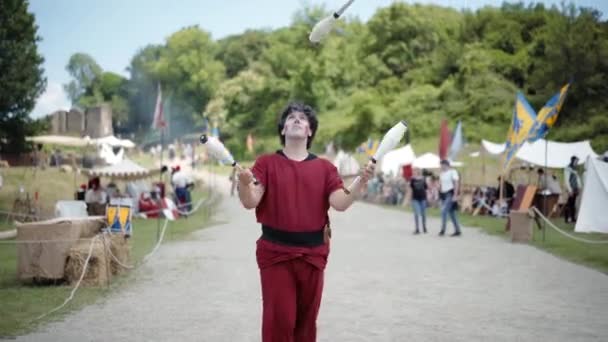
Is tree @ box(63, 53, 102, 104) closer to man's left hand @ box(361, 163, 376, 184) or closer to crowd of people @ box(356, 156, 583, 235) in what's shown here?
crowd of people @ box(356, 156, 583, 235)

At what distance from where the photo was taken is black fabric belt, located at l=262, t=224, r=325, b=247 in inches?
188

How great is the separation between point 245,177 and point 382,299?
516cm

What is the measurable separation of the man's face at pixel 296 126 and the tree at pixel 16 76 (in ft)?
74.0

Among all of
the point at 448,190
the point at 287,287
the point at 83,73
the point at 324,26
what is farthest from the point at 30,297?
the point at 83,73

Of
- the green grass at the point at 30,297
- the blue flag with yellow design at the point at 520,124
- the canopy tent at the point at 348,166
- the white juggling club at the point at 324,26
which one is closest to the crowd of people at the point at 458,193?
the blue flag with yellow design at the point at 520,124

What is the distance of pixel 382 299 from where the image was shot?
30.5 ft

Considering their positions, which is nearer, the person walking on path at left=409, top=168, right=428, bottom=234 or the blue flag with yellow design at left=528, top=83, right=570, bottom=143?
the person walking on path at left=409, top=168, right=428, bottom=234

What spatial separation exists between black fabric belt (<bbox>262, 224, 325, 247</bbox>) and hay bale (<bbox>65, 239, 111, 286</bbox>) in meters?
5.95

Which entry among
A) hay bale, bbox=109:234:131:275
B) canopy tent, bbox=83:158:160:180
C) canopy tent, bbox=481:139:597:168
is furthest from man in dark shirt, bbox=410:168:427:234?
canopy tent, bbox=83:158:160:180

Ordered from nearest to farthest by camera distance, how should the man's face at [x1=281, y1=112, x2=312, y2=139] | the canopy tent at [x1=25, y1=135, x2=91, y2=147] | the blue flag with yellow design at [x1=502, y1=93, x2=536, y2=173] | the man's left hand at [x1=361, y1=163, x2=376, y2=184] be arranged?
1. the man's left hand at [x1=361, y1=163, x2=376, y2=184]
2. the man's face at [x1=281, y1=112, x2=312, y2=139]
3. the blue flag with yellow design at [x1=502, y1=93, x2=536, y2=173]
4. the canopy tent at [x1=25, y1=135, x2=91, y2=147]

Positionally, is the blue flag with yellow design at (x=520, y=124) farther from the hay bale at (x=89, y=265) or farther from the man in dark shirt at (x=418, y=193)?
the hay bale at (x=89, y=265)

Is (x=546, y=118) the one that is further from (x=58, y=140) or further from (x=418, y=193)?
(x=58, y=140)

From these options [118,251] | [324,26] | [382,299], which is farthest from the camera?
[118,251]

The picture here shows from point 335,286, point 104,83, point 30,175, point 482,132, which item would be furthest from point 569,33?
point 104,83
